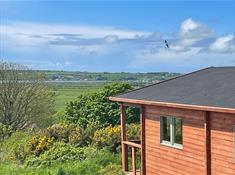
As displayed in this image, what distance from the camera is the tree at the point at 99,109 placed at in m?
29.7

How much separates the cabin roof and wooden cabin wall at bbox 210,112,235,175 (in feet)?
1.59

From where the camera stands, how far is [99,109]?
→ 30.4 m

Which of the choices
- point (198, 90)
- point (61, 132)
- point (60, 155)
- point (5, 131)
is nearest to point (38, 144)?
point (61, 132)

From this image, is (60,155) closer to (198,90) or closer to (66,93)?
(198,90)

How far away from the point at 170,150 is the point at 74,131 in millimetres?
9247

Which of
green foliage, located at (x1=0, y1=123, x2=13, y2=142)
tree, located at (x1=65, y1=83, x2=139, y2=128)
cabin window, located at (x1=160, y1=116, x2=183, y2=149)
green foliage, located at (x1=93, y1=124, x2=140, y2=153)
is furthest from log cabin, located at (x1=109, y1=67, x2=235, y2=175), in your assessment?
green foliage, located at (x1=0, y1=123, x2=13, y2=142)

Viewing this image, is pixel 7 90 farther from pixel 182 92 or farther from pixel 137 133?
pixel 182 92

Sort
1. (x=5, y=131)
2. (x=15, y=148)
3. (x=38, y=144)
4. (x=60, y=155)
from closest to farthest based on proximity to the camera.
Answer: (x=60, y=155), (x=38, y=144), (x=15, y=148), (x=5, y=131)

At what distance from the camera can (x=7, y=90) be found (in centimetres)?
3669

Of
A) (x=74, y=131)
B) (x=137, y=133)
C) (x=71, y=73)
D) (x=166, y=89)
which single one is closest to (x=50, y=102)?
(x=74, y=131)

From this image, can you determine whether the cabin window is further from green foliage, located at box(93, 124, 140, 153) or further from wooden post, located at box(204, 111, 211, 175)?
green foliage, located at box(93, 124, 140, 153)

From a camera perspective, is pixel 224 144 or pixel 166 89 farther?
pixel 166 89

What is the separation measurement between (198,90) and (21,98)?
22718 millimetres

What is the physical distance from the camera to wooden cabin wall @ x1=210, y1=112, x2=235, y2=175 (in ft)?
45.4
